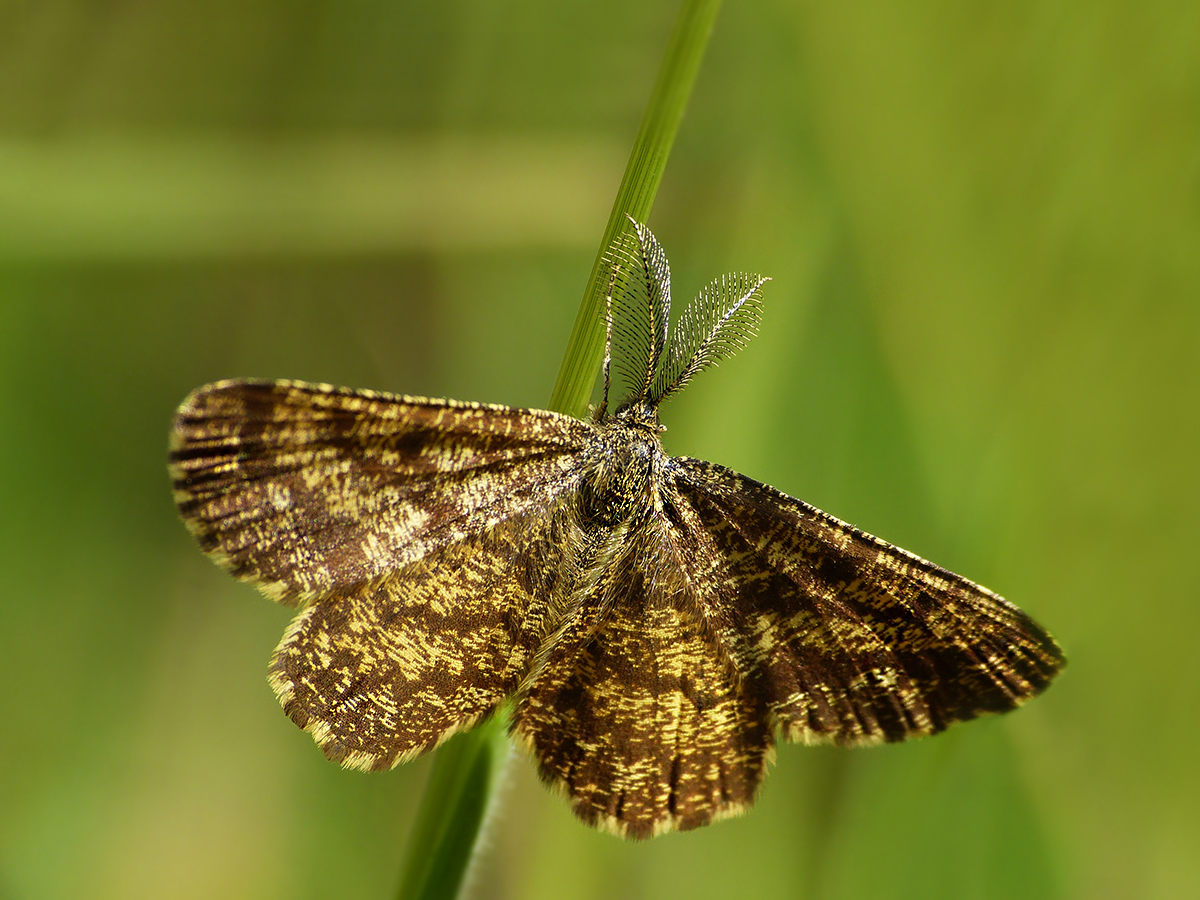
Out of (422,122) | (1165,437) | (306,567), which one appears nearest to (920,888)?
(1165,437)

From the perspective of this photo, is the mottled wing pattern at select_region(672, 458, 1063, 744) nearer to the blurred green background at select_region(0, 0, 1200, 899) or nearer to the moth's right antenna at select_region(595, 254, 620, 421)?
the moth's right antenna at select_region(595, 254, 620, 421)

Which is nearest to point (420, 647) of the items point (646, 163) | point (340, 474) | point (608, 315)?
point (340, 474)

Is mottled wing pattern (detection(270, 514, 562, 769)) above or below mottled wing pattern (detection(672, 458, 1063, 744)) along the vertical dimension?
below

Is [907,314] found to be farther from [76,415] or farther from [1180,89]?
[76,415]

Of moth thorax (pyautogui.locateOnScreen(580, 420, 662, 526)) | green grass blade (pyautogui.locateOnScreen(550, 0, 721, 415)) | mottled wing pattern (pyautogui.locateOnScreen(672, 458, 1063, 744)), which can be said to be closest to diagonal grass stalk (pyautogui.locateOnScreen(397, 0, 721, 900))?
green grass blade (pyautogui.locateOnScreen(550, 0, 721, 415))

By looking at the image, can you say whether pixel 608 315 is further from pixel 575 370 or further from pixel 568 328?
pixel 568 328

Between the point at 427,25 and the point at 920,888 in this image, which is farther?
the point at 427,25
